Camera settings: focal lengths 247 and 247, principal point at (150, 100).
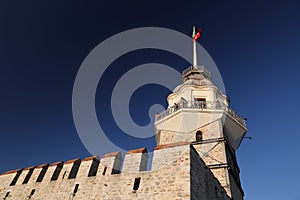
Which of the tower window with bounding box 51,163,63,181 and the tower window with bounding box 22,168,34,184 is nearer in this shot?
the tower window with bounding box 51,163,63,181

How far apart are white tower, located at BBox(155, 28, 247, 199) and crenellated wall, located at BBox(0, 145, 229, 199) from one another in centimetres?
308

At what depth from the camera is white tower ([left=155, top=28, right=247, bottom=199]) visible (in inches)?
537

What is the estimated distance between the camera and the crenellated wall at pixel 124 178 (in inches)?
335

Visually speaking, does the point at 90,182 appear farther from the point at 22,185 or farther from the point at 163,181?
the point at 22,185

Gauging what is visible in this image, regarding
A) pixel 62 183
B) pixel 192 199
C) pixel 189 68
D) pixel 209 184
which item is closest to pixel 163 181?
pixel 192 199

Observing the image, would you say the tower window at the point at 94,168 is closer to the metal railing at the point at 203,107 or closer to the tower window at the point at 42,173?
the tower window at the point at 42,173

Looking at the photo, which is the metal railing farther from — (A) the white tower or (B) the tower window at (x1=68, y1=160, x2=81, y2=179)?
(B) the tower window at (x1=68, y1=160, x2=81, y2=179)

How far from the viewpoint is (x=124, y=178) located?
9.53 meters

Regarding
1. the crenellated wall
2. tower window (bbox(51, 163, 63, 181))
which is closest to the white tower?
the crenellated wall

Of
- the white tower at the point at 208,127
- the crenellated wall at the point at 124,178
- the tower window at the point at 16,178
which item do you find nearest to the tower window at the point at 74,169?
the crenellated wall at the point at 124,178

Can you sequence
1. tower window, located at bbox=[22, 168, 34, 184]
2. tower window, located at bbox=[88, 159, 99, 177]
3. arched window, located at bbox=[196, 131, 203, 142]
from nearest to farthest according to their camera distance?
1. tower window, located at bbox=[88, 159, 99, 177]
2. tower window, located at bbox=[22, 168, 34, 184]
3. arched window, located at bbox=[196, 131, 203, 142]

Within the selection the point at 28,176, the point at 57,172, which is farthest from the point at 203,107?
the point at 28,176

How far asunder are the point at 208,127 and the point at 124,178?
24.6ft

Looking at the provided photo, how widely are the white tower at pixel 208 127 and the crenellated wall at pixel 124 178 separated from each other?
Answer: 121 inches
